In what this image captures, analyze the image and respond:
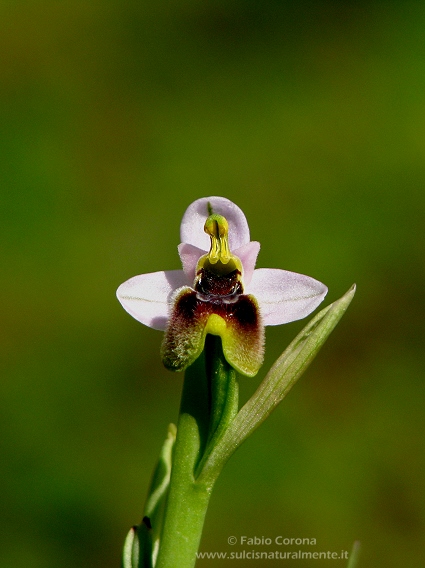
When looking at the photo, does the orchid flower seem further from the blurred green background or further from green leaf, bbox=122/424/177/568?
the blurred green background

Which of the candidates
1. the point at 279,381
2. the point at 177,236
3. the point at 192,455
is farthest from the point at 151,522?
the point at 177,236

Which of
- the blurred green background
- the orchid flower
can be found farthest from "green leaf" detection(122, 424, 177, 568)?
the blurred green background

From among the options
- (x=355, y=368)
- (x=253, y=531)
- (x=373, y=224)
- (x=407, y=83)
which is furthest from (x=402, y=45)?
(x=253, y=531)

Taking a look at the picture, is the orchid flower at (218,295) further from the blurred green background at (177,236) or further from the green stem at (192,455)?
the blurred green background at (177,236)

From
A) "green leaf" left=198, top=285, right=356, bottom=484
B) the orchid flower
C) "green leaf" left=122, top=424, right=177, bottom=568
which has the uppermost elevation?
the orchid flower

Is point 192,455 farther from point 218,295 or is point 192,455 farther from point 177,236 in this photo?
point 177,236

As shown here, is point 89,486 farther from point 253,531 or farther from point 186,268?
point 186,268
